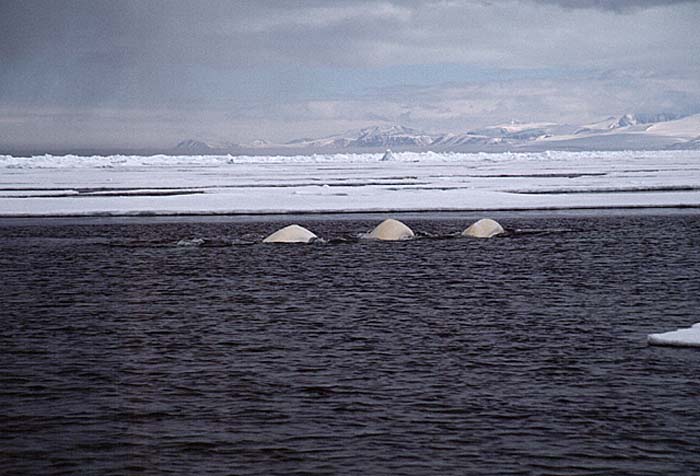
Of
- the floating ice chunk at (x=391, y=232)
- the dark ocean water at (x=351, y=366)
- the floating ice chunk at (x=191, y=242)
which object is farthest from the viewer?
the floating ice chunk at (x=391, y=232)

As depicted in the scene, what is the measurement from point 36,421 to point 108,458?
1.43 m

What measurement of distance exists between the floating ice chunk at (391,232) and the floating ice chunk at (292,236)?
1.70 meters

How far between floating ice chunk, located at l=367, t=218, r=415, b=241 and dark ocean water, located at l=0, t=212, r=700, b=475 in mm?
4061

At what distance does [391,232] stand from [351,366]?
15.4 m

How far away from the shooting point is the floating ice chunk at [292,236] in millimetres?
26141

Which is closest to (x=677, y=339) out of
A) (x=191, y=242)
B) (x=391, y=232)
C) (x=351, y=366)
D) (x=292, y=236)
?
(x=351, y=366)

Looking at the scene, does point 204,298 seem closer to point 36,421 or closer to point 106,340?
point 106,340

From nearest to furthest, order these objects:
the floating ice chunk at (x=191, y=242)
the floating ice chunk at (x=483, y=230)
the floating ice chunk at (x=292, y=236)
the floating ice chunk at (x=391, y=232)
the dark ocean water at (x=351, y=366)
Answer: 1. the dark ocean water at (x=351, y=366)
2. the floating ice chunk at (x=191, y=242)
3. the floating ice chunk at (x=292, y=236)
4. the floating ice chunk at (x=391, y=232)
5. the floating ice chunk at (x=483, y=230)

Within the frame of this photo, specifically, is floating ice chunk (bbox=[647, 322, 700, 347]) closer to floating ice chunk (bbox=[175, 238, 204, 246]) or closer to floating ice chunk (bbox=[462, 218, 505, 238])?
floating ice chunk (bbox=[462, 218, 505, 238])

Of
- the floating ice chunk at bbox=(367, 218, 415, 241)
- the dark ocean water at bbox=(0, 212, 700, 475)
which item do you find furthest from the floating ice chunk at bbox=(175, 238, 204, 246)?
the floating ice chunk at bbox=(367, 218, 415, 241)

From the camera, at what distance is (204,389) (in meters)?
10.4

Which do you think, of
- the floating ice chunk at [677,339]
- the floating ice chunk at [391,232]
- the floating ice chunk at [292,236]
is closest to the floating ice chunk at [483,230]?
the floating ice chunk at [391,232]

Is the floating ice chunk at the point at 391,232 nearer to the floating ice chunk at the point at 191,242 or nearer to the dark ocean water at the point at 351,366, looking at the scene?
the dark ocean water at the point at 351,366

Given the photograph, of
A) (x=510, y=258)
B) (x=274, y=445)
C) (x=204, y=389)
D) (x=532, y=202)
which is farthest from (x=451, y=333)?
(x=532, y=202)
